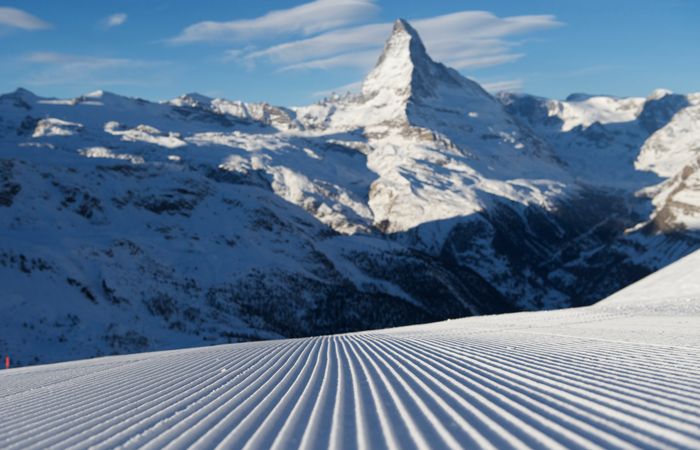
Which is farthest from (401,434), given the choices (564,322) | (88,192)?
(88,192)

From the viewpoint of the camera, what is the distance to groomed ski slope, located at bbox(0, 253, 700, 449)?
1347 centimetres

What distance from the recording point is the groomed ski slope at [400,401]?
13469 millimetres

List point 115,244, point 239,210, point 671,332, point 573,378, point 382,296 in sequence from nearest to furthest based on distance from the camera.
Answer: point 573,378
point 671,332
point 115,244
point 382,296
point 239,210

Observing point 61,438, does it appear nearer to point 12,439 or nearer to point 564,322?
point 12,439

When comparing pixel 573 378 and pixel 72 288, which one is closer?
pixel 573 378

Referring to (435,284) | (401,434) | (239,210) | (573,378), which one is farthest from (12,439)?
(435,284)

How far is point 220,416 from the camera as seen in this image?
1662 centimetres

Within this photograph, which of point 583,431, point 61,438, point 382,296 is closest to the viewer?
point 583,431

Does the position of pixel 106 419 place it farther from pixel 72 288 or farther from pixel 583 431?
pixel 72 288

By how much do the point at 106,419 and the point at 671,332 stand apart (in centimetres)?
2482

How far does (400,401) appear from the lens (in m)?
17.1

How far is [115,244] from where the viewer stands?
134 meters

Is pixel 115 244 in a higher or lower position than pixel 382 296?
higher

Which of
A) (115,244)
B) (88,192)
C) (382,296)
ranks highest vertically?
(88,192)
